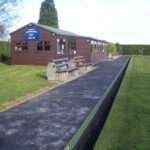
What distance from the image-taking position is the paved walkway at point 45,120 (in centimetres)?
675

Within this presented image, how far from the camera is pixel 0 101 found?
11.1m

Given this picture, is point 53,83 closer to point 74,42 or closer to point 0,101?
point 0,101

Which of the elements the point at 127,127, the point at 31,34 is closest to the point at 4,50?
the point at 31,34

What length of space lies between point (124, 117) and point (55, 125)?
187 cm

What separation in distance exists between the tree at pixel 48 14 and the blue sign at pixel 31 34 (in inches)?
1672

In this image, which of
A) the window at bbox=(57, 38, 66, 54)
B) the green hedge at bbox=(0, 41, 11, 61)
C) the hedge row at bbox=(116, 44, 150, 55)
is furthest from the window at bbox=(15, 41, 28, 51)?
the hedge row at bbox=(116, 44, 150, 55)

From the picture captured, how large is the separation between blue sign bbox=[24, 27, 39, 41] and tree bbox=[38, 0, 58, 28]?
139ft

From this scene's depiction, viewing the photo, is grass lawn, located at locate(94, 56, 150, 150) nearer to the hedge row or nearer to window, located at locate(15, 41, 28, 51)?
window, located at locate(15, 41, 28, 51)

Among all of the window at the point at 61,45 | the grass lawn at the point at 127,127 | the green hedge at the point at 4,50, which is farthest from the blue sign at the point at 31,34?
the grass lawn at the point at 127,127

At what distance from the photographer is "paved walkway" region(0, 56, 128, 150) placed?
22.1 feet

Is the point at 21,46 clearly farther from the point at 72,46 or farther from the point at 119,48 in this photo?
the point at 119,48

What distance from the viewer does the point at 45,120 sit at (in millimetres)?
8578

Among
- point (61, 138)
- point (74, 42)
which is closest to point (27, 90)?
point (61, 138)

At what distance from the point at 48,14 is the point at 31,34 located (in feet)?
145
